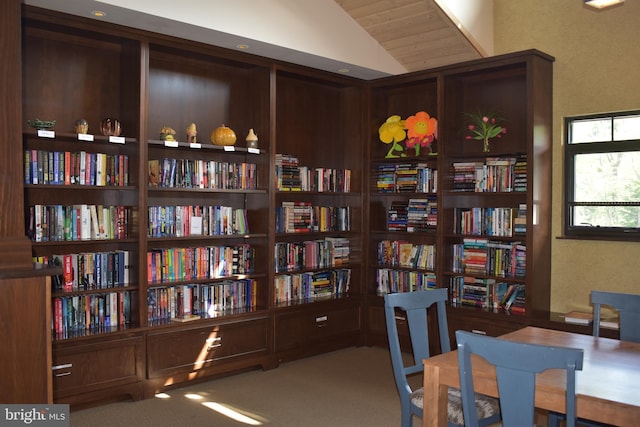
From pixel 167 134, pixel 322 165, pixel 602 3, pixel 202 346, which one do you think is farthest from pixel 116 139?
pixel 602 3

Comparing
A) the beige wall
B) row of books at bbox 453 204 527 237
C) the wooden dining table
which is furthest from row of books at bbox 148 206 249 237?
the beige wall

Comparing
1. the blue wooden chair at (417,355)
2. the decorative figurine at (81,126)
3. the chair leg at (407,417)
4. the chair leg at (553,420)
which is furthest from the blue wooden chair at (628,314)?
the decorative figurine at (81,126)

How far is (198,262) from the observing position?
4656 mm

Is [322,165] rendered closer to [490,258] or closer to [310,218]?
[310,218]

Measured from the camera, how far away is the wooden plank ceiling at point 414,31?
191 inches

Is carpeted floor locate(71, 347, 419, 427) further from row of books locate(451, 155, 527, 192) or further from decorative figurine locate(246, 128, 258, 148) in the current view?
decorative figurine locate(246, 128, 258, 148)

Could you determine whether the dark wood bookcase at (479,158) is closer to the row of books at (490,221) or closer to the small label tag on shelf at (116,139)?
the row of books at (490,221)

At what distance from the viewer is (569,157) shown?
16.0ft

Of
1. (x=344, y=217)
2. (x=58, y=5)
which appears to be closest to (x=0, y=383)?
(x=58, y=5)

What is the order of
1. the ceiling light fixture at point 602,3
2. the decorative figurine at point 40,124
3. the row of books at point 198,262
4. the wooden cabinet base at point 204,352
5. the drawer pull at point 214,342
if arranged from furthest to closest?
the drawer pull at point 214,342 → the row of books at point 198,262 → the wooden cabinet base at point 204,352 → the decorative figurine at point 40,124 → the ceiling light fixture at point 602,3

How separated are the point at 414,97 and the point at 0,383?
429 centimetres

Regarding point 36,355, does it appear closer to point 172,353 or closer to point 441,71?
point 172,353

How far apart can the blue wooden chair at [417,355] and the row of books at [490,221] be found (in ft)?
5.70

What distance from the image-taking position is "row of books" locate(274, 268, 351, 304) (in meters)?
5.20
